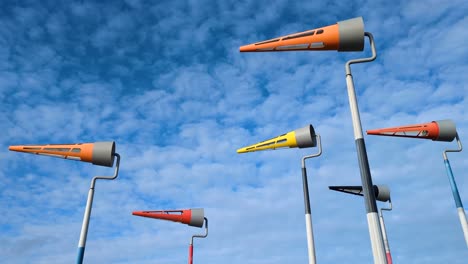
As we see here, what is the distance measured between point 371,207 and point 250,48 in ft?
18.1

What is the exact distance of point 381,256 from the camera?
336 inches

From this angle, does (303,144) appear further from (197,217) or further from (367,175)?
(197,217)

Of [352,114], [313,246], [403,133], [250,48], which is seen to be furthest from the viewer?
[403,133]

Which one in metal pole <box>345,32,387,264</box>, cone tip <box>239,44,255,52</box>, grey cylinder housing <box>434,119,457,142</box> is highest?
grey cylinder housing <box>434,119,457,142</box>

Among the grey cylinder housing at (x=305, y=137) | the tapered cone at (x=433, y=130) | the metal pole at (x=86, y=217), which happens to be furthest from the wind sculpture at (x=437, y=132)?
the metal pole at (x=86, y=217)

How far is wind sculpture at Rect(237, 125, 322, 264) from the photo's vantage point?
1598cm

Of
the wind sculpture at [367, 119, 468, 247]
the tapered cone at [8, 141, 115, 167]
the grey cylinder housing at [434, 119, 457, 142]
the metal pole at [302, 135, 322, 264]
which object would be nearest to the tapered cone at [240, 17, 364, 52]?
the tapered cone at [8, 141, 115, 167]

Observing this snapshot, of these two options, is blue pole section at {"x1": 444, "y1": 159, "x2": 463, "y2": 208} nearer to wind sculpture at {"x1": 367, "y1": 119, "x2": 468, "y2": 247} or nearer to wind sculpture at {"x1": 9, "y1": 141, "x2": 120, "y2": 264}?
wind sculpture at {"x1": 367, "y1": 119, "x2": 468, "y2": 247}

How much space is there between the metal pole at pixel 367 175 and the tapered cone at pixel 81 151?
347 inches

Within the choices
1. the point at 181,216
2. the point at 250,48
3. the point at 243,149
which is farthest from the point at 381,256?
the point at 181,216

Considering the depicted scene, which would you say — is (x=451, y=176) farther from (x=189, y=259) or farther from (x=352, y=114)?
(x=189, y=259)

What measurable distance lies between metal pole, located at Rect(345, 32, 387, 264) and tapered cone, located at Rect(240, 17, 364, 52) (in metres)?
0.48

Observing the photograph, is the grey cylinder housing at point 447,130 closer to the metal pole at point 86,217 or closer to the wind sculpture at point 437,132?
the wind sculpture at point 437,132

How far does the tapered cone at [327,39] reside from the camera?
10414 mm
